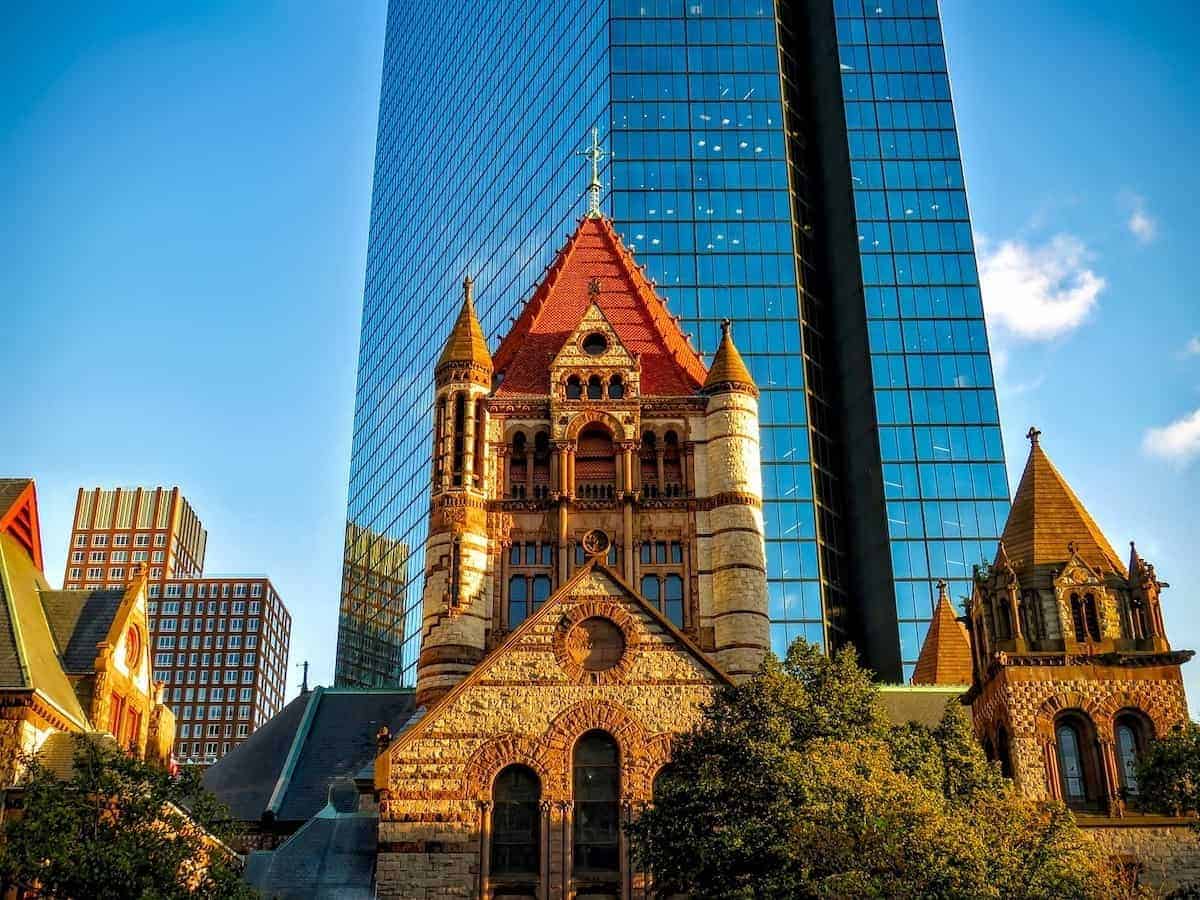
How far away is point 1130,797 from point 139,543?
6925 inches

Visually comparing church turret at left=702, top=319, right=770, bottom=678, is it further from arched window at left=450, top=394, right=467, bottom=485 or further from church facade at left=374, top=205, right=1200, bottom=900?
arched window at left=450, top=394, right=467, bottom=485

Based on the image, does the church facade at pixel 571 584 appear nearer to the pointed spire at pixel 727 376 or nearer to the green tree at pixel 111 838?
the pointed spire at pixel 727 376

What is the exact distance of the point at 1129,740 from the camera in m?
40.1

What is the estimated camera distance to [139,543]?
196 m

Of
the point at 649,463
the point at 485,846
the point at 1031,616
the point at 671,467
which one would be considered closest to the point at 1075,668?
the point at 1031,616

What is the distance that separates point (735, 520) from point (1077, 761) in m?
16.3

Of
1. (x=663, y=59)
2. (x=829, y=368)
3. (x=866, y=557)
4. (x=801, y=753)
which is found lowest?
(x=801, y=753)

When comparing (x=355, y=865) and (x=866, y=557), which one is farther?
(x=866, y=557)

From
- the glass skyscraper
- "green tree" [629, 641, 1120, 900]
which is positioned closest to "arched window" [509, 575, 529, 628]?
"green tree" [629, 641, 1120, 900]

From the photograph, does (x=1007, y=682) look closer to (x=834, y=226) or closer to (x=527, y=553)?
(x=527, y=553)

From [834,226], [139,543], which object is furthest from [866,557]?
[139,543]

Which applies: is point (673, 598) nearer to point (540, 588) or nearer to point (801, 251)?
point (540, 588)

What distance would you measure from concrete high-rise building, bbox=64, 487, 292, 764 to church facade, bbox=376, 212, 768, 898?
5354 inches

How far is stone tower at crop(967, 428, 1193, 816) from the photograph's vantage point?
130 ft
